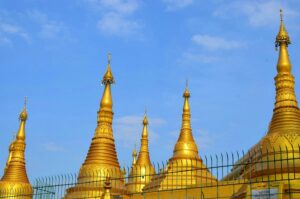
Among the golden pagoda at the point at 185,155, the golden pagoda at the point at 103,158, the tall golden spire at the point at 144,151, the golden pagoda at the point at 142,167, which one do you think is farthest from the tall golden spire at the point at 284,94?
the tall golden spire at the point at 144,151

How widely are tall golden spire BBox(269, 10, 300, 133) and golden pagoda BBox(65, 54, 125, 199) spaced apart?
28.2ft

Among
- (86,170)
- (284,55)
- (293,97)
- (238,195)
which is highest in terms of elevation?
(284,55)

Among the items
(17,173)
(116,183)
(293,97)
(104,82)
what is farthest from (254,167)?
(17,173)

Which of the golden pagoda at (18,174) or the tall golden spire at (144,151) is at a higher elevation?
the tall golden spire at (144,151)

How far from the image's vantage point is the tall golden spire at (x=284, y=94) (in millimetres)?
23250

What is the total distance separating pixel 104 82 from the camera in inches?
1289

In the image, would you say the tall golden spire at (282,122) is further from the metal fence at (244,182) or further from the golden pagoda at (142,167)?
the golden pagoda at (142,167)

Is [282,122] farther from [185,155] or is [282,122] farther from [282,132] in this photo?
[185,155]

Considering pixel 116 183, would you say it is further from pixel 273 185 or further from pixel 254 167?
pixel 273 185

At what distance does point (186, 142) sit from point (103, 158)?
5.30 m

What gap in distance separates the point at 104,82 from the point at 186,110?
221 inches

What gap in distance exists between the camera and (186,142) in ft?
103

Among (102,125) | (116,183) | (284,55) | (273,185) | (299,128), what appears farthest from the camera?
(102,125)

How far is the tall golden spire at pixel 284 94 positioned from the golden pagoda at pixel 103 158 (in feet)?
28.2
